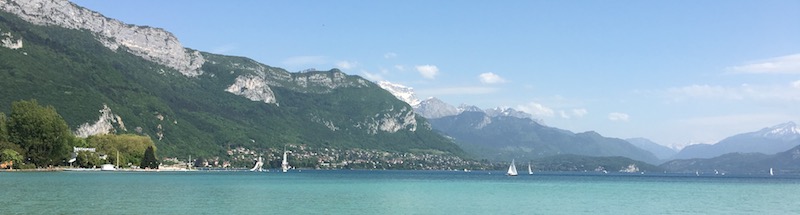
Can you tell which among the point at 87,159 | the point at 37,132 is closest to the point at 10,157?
the point at 37,132

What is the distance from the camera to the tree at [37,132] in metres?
129

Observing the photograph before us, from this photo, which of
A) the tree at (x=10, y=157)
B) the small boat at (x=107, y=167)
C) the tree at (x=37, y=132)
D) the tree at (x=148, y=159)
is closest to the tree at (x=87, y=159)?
the small boat at (x=107, y=167)

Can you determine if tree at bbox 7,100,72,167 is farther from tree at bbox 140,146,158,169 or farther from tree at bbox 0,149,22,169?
tree at bbox 140,146,158,169

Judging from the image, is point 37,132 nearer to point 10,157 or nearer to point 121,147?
point 10,157

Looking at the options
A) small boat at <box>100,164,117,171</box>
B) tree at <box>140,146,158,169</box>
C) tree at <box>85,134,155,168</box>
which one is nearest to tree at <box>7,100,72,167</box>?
small boat at <box>100,164,117,171</box>

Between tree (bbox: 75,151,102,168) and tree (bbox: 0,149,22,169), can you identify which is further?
tree (bbox: 75,151,102,168)

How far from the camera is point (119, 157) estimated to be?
17088 cm

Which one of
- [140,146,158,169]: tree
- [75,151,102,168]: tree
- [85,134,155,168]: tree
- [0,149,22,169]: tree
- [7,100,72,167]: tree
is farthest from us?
[140,146,158,169]: tree

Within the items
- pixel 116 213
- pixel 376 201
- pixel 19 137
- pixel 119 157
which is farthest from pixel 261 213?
pixel 119 157

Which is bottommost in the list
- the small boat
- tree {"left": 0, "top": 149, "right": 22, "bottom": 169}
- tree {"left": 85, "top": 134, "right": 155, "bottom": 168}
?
the small boat

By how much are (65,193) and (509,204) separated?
37.0 metres

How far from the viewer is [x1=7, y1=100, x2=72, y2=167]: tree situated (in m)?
129

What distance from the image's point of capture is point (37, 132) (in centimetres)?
13012

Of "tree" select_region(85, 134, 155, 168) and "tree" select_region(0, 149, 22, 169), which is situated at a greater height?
"tree" select_region(85, 134, 155, 168)
